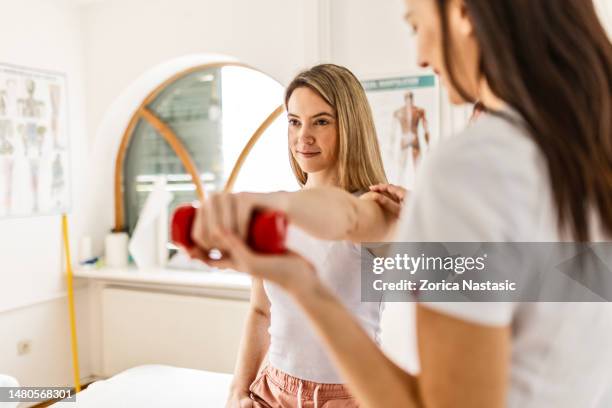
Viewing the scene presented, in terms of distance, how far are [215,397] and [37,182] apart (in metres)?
1.80

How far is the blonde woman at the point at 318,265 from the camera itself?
1326 mm

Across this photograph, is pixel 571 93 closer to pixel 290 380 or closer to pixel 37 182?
pixel 290 380

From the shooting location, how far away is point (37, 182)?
3104mm

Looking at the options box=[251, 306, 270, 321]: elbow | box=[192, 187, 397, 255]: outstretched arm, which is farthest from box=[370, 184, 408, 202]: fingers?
box=[251, 306, 270, 321]: elbow

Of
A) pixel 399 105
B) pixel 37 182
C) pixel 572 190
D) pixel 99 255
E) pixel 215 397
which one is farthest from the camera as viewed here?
pixel 99 255

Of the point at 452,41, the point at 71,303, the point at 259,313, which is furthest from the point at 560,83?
the point at 71,303

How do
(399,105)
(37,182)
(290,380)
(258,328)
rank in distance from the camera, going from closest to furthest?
(290,380)
(258,328)
(399,105)
(37,182)

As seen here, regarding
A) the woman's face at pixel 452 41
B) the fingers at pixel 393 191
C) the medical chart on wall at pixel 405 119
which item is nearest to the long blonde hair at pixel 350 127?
the fingers at pixel 393 191

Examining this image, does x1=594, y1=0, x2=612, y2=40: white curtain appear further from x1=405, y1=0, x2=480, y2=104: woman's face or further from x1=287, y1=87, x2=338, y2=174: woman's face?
x1=405, y1=0, x2=480, y2=104: woman's face

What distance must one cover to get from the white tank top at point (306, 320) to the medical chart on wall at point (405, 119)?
1.13m

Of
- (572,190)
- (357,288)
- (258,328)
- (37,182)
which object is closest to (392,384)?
(572,190)

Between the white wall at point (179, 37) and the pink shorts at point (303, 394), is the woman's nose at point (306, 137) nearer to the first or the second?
the pink shorts at point (303, 394)

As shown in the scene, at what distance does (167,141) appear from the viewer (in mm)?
3576

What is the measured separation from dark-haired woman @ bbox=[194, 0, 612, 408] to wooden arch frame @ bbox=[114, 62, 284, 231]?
8.48ft
